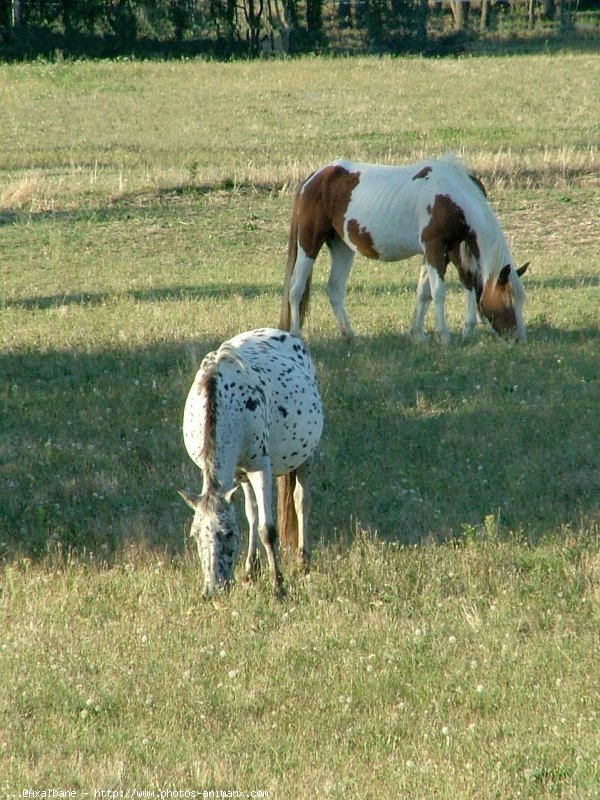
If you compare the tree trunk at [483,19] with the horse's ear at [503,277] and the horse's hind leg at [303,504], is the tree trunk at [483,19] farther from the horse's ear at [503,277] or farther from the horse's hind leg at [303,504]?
the horse's hind leg at [303,504]

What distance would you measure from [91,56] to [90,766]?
54.6m

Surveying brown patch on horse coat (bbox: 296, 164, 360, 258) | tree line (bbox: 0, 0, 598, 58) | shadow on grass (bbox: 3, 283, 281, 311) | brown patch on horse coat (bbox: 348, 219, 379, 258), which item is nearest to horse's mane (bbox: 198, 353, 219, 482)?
brown patch on horse coat (bbox: 348, 219, 379, 258)

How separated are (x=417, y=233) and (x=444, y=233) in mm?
366

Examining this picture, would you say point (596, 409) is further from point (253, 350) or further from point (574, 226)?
point (574, 226)

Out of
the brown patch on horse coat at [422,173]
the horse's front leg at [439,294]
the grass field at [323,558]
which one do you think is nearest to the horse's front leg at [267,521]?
the grass field at [323,558]

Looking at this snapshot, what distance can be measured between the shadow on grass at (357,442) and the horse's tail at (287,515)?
0.33 m

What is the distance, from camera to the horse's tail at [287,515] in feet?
25.3

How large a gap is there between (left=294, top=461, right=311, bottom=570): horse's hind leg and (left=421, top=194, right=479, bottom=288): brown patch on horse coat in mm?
5653

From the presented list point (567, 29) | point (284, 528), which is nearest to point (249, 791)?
point (284, 528)

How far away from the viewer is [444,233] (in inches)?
506

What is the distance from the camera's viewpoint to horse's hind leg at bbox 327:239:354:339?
1333cm

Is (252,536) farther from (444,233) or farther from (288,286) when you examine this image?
(288,286)

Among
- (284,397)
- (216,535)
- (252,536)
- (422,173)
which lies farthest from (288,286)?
(216,535)

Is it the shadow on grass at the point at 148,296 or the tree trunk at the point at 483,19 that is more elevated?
the tree trunk at the point at 483,19
